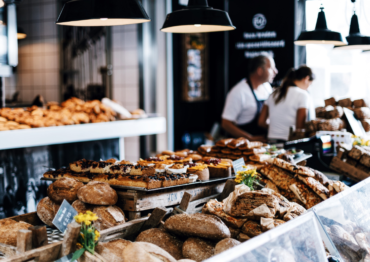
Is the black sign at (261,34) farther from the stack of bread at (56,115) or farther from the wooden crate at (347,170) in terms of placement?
the wooden crate at (347,170)

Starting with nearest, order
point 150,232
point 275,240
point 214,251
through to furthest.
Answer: point 275,240 < point 214,251 < point 150,232

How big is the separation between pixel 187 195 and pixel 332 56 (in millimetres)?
5145

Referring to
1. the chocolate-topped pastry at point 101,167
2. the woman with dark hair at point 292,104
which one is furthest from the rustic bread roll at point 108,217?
the woman with dark hair at point 292,104

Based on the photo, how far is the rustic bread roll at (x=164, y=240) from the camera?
1638 millimetres

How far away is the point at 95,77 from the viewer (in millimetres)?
7195

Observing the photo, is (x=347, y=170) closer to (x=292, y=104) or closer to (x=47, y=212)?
(x=292, y=104)

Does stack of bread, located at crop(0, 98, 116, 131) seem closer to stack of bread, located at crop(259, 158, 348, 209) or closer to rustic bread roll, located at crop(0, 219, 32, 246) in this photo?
rustic bread roll, located at crop(0, 219, 32, 246)

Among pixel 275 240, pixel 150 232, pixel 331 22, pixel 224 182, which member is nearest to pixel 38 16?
pixel 331 22

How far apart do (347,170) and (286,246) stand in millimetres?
2096

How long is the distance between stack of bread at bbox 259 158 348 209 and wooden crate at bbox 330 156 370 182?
0.83 metres

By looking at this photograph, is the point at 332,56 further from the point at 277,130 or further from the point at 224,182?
the point at 224,182

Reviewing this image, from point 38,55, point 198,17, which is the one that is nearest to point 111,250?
point 198,17

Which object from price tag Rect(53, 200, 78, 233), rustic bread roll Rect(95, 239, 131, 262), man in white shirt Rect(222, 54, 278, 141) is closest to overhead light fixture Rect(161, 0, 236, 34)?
price tag Rect(53, 200, 78, 233)

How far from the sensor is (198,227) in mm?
1633
